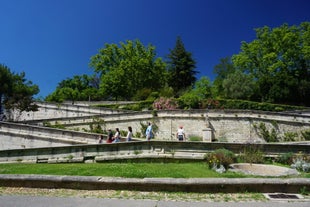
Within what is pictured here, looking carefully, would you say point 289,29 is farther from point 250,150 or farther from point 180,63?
point 250,150

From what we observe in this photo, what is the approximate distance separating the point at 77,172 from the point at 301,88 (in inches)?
1336

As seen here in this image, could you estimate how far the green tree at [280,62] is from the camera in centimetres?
2983

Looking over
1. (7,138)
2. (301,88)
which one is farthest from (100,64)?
(301,88)

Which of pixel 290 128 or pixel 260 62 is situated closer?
pixel 290 128

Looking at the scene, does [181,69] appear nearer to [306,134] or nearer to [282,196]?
[306,134]

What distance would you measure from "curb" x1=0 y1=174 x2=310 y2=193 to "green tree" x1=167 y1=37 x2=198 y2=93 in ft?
123

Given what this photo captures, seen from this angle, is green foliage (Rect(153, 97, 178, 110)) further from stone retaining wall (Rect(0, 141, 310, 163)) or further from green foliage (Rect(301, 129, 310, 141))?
stone retaining wall (Rect(0, 141, 310, 163))

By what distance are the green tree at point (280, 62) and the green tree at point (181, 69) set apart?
28.6 ft

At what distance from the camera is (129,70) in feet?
130

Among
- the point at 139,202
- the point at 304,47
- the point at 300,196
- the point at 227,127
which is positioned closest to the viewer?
the point at 139,202

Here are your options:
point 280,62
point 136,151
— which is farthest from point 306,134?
point 280,62

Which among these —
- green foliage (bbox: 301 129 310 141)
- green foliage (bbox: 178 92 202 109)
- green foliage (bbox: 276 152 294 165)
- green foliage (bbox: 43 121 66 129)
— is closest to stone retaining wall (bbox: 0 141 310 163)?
green foliage (bbox: 276 152 294 165)

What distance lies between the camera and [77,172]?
6.12 metres

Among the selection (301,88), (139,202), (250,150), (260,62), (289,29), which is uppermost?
(289,29)
